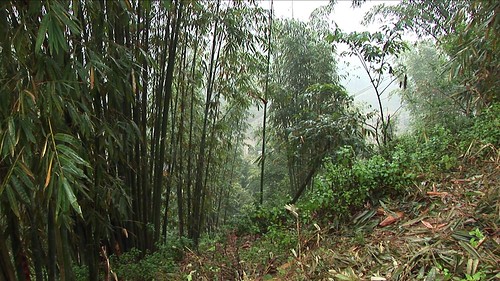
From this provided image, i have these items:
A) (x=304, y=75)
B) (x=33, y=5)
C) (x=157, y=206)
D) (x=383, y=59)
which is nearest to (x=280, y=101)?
(x=304, y=75)

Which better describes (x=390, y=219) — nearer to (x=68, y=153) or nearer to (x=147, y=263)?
(x=147, y=263)

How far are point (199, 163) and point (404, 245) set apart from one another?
2468 millimetres

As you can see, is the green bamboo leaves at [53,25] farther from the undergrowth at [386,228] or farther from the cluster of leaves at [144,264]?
the cluster of leaves at [144,264]

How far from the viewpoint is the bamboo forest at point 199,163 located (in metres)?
1.40

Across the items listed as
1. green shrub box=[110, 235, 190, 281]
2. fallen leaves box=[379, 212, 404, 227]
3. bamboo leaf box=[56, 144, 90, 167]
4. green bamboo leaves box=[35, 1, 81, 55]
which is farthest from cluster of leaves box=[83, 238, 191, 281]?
green bamboo leaves box=[35, 1, 81, 55]

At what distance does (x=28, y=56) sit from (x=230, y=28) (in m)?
2.01

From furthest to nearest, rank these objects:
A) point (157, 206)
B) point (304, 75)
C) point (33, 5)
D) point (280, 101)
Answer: point (304, 75) → point (280, 101) → point (157, 206) → point (33, 5)

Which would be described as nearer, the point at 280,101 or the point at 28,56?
the point at 28,56

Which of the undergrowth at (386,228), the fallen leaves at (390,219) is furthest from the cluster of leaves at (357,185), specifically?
the fallen leaves at (390,219)

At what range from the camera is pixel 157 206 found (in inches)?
108

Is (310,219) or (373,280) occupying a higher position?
(310,219)

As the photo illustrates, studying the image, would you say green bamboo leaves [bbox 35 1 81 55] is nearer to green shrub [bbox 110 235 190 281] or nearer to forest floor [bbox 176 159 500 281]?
forest floor [bbox 176 159 500 281]

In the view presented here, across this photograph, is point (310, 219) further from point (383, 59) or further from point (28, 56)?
point (383, 59)

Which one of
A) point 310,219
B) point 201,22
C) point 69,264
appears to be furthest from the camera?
point 201,22
